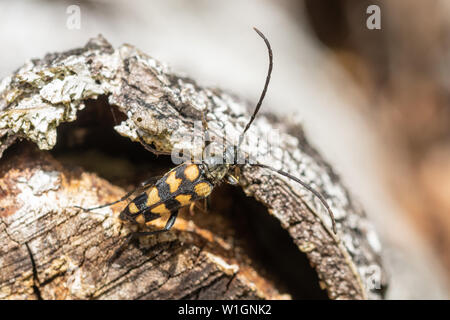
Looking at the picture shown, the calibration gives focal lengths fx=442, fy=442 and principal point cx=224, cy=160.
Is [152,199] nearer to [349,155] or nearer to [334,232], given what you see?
[334,232]

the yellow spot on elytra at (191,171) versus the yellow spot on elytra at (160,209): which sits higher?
the yellow spot on elytra at (191,171)

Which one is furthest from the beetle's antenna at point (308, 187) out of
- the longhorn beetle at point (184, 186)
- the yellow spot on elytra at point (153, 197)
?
the yellow spot on elytra at point (153, 197)

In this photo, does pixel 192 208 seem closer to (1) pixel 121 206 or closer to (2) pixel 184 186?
(2) pixel 184 186

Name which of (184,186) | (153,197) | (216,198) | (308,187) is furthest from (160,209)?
(308,187)

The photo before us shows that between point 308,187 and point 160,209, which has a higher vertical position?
point 308,187

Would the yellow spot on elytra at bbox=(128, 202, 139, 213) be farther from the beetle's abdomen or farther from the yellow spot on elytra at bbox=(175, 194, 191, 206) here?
the yellow spot on elytra at bbox=(175, 194, 191, 206)

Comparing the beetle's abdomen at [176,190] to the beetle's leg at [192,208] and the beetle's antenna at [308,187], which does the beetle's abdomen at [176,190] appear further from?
the beetle's antenna at [308,187]

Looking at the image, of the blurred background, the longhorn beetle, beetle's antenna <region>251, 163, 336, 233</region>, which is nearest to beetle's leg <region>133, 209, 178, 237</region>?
the longhorn beetle
